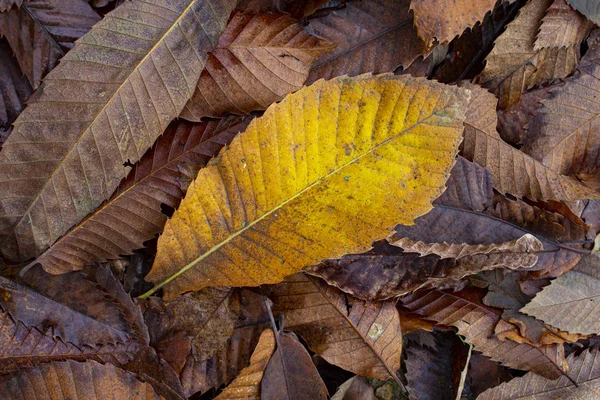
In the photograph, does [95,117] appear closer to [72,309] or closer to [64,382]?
[72,309]

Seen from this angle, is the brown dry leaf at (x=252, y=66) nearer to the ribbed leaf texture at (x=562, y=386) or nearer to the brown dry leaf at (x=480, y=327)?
the brown dry leaf at (x=480, y=327)

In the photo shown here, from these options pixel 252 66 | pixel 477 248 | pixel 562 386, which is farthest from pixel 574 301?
pixel 252 66

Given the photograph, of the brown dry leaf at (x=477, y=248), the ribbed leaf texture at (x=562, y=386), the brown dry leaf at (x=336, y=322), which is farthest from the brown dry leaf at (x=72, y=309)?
the ribbed leaf texture at (x=562, y=386)

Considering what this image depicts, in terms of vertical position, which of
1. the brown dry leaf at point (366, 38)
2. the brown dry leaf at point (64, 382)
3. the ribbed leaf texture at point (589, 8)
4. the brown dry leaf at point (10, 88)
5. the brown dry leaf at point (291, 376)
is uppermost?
the ribbed leaf texture at point (589, 8)

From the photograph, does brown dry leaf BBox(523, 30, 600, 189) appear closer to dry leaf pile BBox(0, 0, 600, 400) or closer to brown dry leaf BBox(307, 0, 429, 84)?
dry leaf pile BBox(0, 0, 600, 400)

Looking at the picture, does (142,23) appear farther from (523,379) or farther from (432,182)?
(523,379)

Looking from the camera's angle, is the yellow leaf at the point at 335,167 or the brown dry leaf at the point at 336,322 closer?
the yellow leaf at the point at 335,167

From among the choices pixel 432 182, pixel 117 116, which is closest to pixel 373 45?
pixel 432 182
